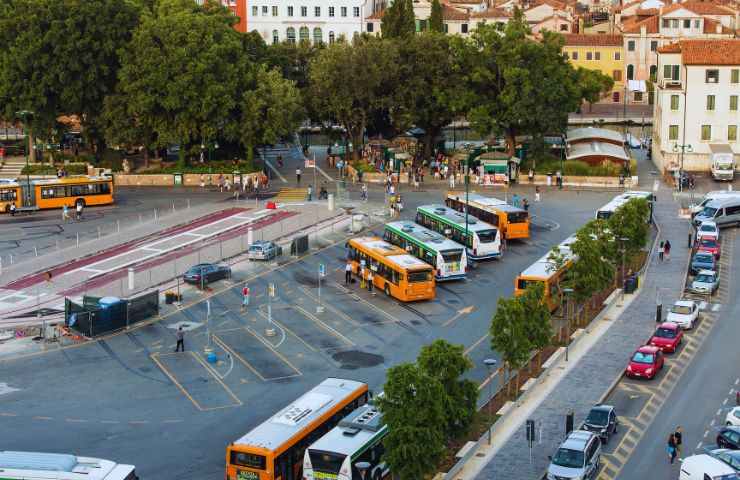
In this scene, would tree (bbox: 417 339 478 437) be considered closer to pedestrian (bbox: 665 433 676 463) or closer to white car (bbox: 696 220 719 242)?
pedestrian (bbox: 665 433 676 463)

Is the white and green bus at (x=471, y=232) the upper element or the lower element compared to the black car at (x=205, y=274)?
upper

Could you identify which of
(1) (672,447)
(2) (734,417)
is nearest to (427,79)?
(2) (734,417)

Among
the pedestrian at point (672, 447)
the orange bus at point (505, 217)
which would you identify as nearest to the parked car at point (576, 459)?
the pedestrian at point (672, 447)

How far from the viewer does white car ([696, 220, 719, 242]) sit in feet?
244

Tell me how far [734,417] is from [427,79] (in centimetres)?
6436

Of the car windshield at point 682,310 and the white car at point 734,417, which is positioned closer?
the white car at point 734,417

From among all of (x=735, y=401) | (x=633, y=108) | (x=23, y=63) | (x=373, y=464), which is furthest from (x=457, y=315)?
(x=633, y=108)

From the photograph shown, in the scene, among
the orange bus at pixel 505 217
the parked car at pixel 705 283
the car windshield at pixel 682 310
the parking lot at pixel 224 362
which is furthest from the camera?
the orange bus at pixel 505 217

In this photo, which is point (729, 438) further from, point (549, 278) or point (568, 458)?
point (549, 278)

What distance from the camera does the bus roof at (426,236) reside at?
A: 6662 cm

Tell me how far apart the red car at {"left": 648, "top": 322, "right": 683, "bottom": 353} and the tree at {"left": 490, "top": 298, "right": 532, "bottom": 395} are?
31.8 ft

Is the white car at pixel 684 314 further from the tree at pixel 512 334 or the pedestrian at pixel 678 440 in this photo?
the pedestrian at pixel 678 440

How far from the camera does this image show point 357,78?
3979 inches

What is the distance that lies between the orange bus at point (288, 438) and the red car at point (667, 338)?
60.8ft
